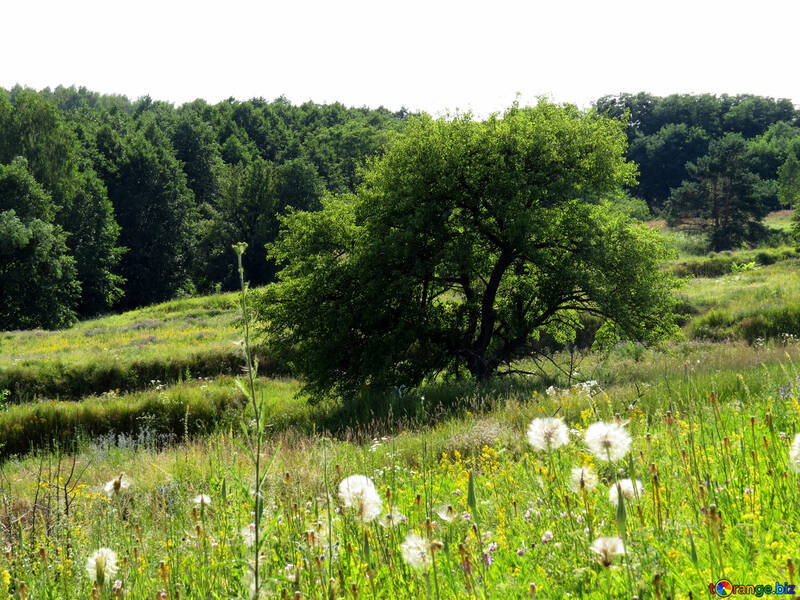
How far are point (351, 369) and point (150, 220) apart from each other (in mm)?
60594

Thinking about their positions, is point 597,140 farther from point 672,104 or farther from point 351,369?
point 672,104

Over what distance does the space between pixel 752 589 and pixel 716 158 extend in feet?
229

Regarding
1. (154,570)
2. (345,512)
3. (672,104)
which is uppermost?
(672,104)

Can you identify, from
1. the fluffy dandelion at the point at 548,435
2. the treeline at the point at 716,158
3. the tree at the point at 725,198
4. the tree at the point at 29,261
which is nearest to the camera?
the fluffy dandelion at the point at 548,435

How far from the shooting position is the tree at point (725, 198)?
192 ft

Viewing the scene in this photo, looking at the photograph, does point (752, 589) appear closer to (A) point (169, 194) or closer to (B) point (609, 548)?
(B) point (609, 548)

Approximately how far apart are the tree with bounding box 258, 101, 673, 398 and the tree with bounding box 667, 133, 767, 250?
158 ft

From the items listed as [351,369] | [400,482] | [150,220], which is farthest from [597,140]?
[150,220]

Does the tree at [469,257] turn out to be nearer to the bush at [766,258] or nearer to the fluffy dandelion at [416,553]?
the fluffy dandelion at [416,553]

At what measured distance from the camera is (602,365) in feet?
60.5

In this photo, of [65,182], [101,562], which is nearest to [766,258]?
[101,562]

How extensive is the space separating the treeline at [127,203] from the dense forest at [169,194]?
13 centimetres

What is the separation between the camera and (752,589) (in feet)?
7.46

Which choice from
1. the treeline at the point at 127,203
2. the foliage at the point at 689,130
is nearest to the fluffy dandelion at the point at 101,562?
the treeline at the point at 127,203
